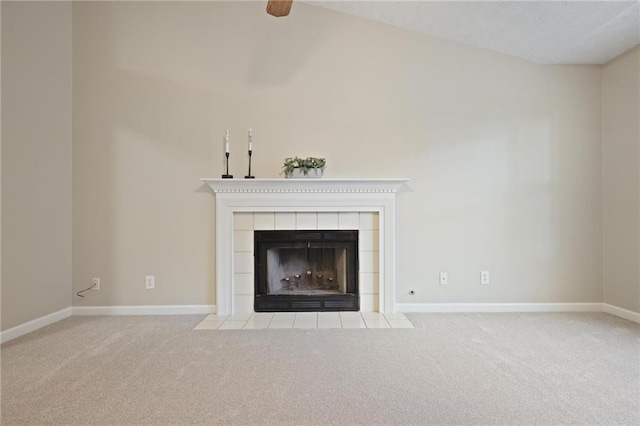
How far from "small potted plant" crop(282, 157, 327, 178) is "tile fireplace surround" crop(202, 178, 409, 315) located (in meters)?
0.09

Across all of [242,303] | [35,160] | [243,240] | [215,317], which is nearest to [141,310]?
[215,317]

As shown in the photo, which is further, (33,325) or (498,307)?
(498,307)

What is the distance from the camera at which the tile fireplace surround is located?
11.1 feet

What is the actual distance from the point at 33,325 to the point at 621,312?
5.03m

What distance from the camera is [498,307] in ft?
Answer: 11.3

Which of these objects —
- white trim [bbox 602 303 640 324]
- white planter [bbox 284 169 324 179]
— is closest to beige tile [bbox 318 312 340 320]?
white planter [bbox 284 169 324 179]

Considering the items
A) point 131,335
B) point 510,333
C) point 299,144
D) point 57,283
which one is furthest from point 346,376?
point 57,283

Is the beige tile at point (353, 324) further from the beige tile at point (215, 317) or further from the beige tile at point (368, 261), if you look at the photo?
the beige tile at point (215, 317)

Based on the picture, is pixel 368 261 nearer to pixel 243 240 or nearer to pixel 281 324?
pixel 281 324

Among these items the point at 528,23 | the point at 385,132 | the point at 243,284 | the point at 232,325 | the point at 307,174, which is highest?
the point at 528,23

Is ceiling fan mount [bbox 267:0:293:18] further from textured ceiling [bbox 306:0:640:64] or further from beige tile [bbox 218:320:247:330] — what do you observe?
beige tile [bbox 218:320:247:330]

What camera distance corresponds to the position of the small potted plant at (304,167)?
3346 mm

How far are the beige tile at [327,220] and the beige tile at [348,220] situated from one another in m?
0.04

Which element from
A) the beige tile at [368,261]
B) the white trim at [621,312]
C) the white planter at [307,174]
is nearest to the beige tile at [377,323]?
the beige tile at [368,261]
